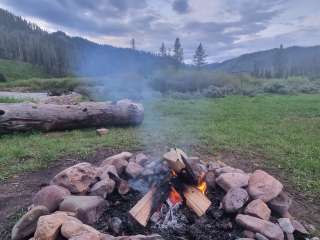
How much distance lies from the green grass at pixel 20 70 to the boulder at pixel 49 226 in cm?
5931

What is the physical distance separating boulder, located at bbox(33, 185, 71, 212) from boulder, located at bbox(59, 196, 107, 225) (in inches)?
4.0

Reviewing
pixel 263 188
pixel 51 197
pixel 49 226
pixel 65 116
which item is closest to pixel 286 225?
pixel 263 188

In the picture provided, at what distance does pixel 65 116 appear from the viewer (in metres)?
7.13

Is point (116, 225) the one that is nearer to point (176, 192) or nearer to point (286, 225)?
point (176, 192)

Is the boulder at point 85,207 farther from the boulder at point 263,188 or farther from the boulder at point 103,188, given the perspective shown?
the boulder at point 263,188

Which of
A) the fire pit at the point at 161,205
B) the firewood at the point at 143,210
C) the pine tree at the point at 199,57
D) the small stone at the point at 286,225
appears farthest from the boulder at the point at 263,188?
the pine tree at the point at 199,57

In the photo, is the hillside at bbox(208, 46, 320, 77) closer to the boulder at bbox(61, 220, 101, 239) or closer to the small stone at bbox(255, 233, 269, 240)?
the small stone at bbox(255, 233, 269, 240)

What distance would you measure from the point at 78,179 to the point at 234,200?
5.44ft

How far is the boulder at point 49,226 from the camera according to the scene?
2.25m

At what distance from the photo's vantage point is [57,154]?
197 inches

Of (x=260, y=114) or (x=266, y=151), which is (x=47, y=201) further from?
(x=260, y=114)

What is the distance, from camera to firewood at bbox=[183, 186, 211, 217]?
2846 mm

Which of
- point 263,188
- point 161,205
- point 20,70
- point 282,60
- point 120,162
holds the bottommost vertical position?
point 161,205

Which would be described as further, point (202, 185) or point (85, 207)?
point (202, 185)
